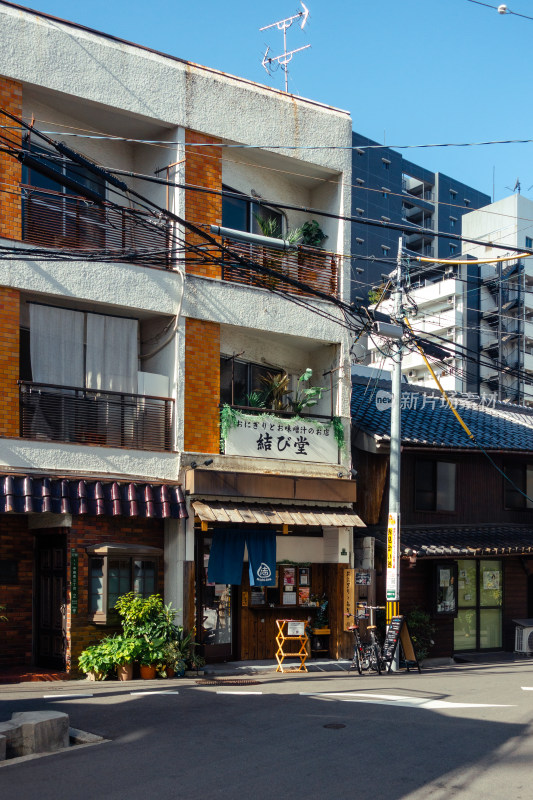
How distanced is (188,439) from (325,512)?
3.87 m

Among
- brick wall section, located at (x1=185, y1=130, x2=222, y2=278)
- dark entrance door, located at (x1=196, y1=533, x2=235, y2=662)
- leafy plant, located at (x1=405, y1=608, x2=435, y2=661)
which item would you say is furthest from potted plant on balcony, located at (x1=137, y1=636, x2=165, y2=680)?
brick wall section, located at (x1=185, y1=130, x2=222, y2=278)

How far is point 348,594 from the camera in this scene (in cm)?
2214

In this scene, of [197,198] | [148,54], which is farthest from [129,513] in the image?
[148,54]

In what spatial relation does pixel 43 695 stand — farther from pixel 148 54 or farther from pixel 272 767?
pixel 148 54

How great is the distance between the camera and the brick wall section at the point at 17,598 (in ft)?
62.9

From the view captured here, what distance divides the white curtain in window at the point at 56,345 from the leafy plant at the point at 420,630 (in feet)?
33.7

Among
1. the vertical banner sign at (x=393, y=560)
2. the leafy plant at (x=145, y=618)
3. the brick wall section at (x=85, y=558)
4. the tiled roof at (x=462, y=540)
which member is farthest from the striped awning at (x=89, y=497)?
the tiled roof at (x=462, y=540)

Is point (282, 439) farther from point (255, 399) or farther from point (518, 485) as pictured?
point (518, 485)

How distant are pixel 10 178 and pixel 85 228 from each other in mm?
2039

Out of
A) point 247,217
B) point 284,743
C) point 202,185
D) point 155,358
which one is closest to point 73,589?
point 155,358

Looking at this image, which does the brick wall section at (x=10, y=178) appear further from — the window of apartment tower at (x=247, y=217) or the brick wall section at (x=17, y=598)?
the brick wall section at (x=17, y=598)

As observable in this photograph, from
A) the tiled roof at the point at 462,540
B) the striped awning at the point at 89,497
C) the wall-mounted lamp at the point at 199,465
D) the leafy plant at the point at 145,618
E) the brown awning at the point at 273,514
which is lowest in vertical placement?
the leafy plant at the point at 145,618

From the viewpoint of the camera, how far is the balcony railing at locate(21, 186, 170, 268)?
62.8 ft

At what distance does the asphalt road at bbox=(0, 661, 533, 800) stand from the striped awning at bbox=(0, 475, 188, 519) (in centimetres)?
335
